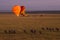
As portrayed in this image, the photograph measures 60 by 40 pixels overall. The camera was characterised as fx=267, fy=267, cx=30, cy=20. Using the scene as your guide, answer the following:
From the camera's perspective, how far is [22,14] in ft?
243

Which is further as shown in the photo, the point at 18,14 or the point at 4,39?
the point at 18,14

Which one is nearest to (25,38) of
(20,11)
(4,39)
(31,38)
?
(31,38)

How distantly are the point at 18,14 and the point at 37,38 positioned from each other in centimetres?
5083

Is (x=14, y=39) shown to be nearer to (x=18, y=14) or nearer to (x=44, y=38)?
(x=44, y=38)

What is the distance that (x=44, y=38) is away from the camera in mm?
21359

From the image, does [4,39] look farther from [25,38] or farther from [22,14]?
[22,14]

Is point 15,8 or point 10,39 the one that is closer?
point 10,39

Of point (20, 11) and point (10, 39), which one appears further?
point (20, 11)

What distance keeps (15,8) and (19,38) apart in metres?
52.3

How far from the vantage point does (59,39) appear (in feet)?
67.6

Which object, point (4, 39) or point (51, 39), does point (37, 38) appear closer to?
point (51, 39)

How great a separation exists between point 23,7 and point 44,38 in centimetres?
5183

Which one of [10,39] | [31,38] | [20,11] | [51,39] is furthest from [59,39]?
[20,11]

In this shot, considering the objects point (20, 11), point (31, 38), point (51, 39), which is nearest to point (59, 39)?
point (51, 39)
